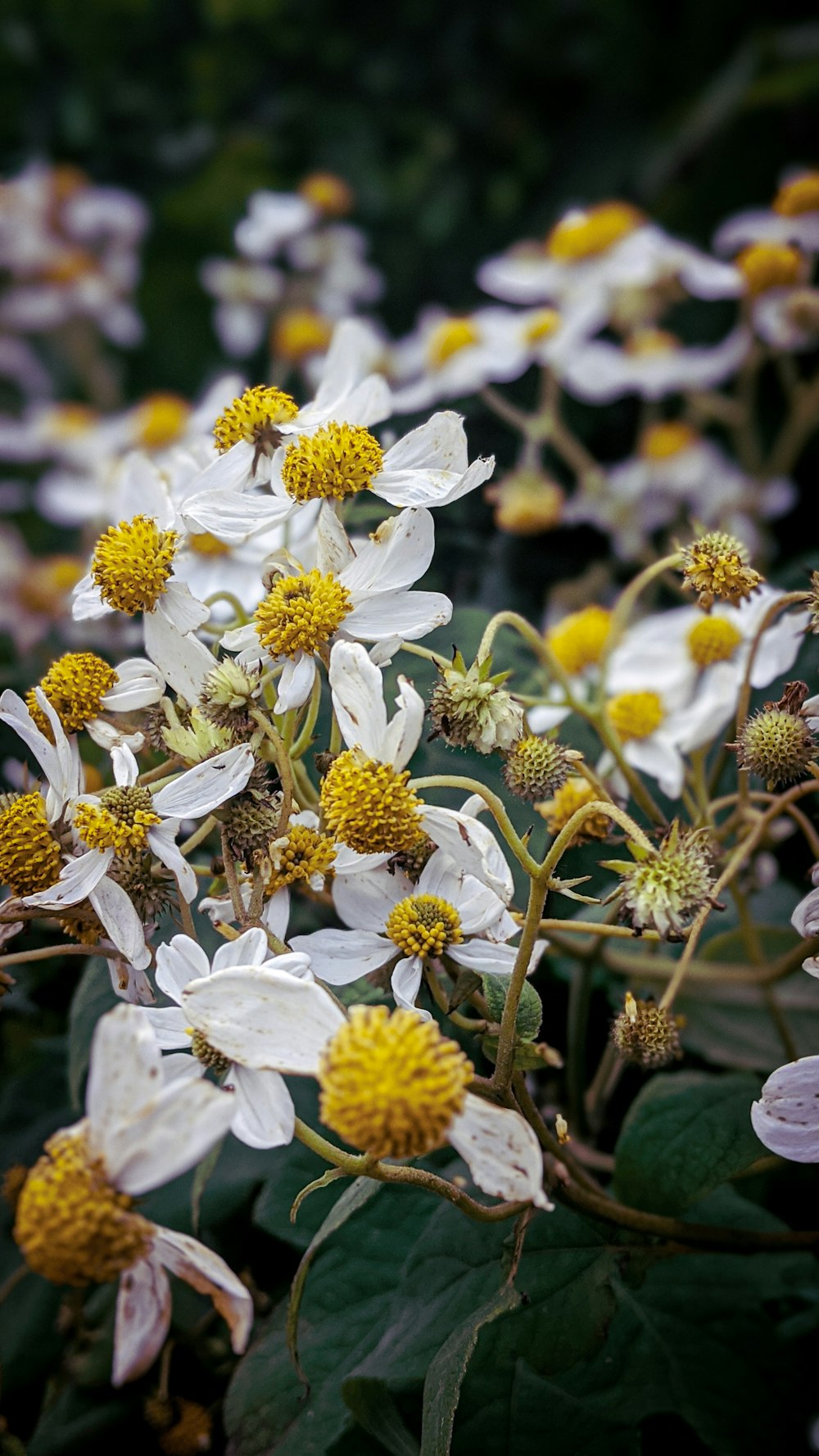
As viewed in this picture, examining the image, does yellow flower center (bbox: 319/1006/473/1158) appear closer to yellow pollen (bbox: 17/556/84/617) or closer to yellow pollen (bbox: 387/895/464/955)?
yellow pollen (bbox: 387/895/464/955)

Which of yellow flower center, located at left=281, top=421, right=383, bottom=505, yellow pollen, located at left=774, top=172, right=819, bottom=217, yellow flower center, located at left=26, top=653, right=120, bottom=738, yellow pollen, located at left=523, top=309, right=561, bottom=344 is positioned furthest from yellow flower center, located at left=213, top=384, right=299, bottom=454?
yellow pollen, located at left=774, top=172, right=819, bottom=217

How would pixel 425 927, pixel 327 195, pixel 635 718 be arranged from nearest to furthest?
pixel 425 927 → pixel 635 718 → pixel 327 195

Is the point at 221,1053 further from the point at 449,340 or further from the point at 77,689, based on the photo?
the point at 449,340

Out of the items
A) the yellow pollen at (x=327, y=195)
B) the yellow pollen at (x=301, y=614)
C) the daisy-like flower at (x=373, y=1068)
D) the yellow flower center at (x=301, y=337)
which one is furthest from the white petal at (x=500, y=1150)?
the yellow pollen at (x=327, y=195)

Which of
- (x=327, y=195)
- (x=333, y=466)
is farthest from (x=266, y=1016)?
(x=327, y=195)

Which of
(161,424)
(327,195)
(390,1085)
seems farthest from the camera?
(327,195)

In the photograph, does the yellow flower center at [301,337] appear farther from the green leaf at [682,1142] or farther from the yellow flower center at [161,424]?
the green leaf at [682,1142]
